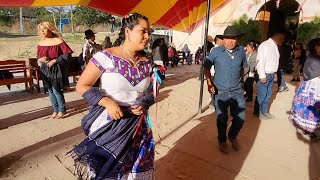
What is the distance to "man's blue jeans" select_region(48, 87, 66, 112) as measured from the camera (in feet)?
16.4

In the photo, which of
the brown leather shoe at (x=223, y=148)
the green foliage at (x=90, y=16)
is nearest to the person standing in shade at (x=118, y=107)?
the brown leather shoe at (x=223, y=148)

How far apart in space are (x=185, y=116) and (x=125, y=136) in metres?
3.73

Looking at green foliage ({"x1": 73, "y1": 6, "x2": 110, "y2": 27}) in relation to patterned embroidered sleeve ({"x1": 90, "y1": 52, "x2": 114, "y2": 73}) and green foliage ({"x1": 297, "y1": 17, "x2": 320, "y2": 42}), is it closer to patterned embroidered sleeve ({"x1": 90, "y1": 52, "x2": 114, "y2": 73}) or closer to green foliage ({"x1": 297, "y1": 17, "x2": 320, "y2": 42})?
green foliage ({"x1": 297, "y1": 17, "x2": 320, "y2": 42})

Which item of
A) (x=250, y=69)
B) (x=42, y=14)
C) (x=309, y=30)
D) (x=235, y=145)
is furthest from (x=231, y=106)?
(x=42, y=14)

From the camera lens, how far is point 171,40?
72.8 feet

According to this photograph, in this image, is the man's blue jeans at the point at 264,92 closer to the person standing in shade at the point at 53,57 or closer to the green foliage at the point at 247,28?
the person standing in shade at the point at 53,57

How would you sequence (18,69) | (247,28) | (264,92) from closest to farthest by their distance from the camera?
1. (264,92)
2. (18,69)
3. (247,28)

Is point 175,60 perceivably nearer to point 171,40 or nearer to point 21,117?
point 171,40

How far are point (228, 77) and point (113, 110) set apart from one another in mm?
2309

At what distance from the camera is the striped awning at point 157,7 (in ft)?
12.2

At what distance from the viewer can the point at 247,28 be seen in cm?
1320

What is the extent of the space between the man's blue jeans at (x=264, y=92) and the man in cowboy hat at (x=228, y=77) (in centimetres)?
164

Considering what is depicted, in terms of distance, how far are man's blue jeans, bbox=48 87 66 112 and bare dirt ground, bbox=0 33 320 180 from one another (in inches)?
10.2

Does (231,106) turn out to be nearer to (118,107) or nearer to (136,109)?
(136,109)
